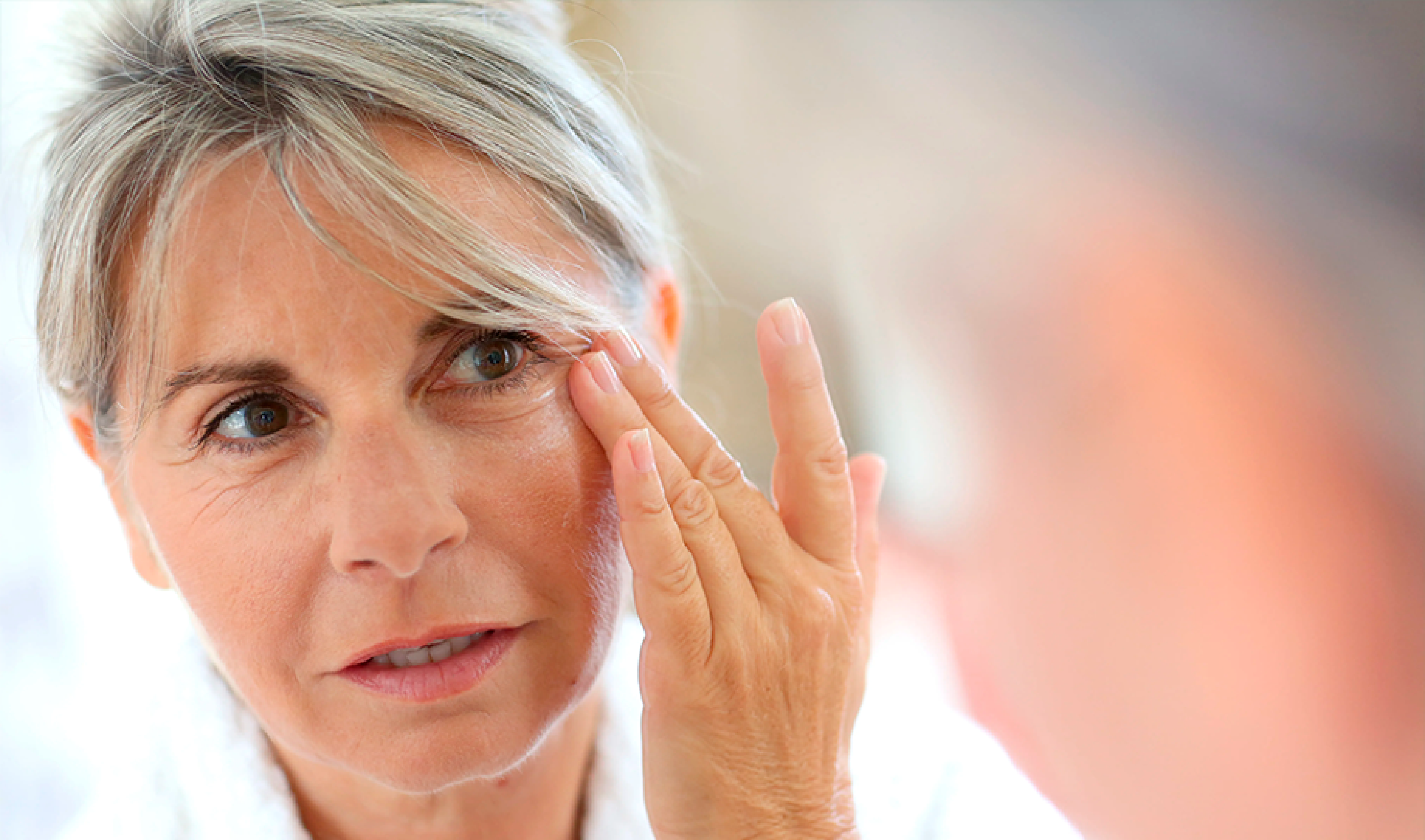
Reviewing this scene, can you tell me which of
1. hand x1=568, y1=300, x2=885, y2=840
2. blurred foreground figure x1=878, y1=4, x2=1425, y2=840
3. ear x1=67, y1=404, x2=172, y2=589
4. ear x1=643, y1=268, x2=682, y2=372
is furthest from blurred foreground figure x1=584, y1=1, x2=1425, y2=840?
ear x1=67, y1=404, x2=172, y2=589

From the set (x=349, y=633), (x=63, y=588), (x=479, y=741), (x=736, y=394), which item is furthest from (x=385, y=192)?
(x=736, y=394)

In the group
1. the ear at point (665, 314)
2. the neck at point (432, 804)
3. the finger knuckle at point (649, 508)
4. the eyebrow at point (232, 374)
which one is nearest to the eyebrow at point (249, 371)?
the eyebrow at point (232, 374)

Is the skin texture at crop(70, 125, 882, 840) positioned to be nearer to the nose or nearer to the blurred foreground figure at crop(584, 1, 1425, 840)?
the nose

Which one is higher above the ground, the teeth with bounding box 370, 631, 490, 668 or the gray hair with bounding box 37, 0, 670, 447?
the gray hair with bounding box 37, 0, 670, 447

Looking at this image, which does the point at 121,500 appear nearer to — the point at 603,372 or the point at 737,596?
the point at 603,372

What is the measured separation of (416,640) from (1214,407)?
1.17 metres

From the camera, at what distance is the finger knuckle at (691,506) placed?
0.94 meters

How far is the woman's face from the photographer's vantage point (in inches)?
33.9

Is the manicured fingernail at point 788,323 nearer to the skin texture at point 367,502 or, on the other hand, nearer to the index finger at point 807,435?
the index finger at point 807,435

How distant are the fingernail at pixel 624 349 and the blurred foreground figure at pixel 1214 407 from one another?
930 mm

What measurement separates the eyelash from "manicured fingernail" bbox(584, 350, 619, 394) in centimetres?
4

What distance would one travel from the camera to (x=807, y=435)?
3.41 feet

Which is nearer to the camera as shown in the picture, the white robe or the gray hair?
the gray hair

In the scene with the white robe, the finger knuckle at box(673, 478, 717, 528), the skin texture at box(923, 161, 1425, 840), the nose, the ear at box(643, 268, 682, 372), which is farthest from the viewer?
the skin texture at box(923, 161, 1425, 840)
